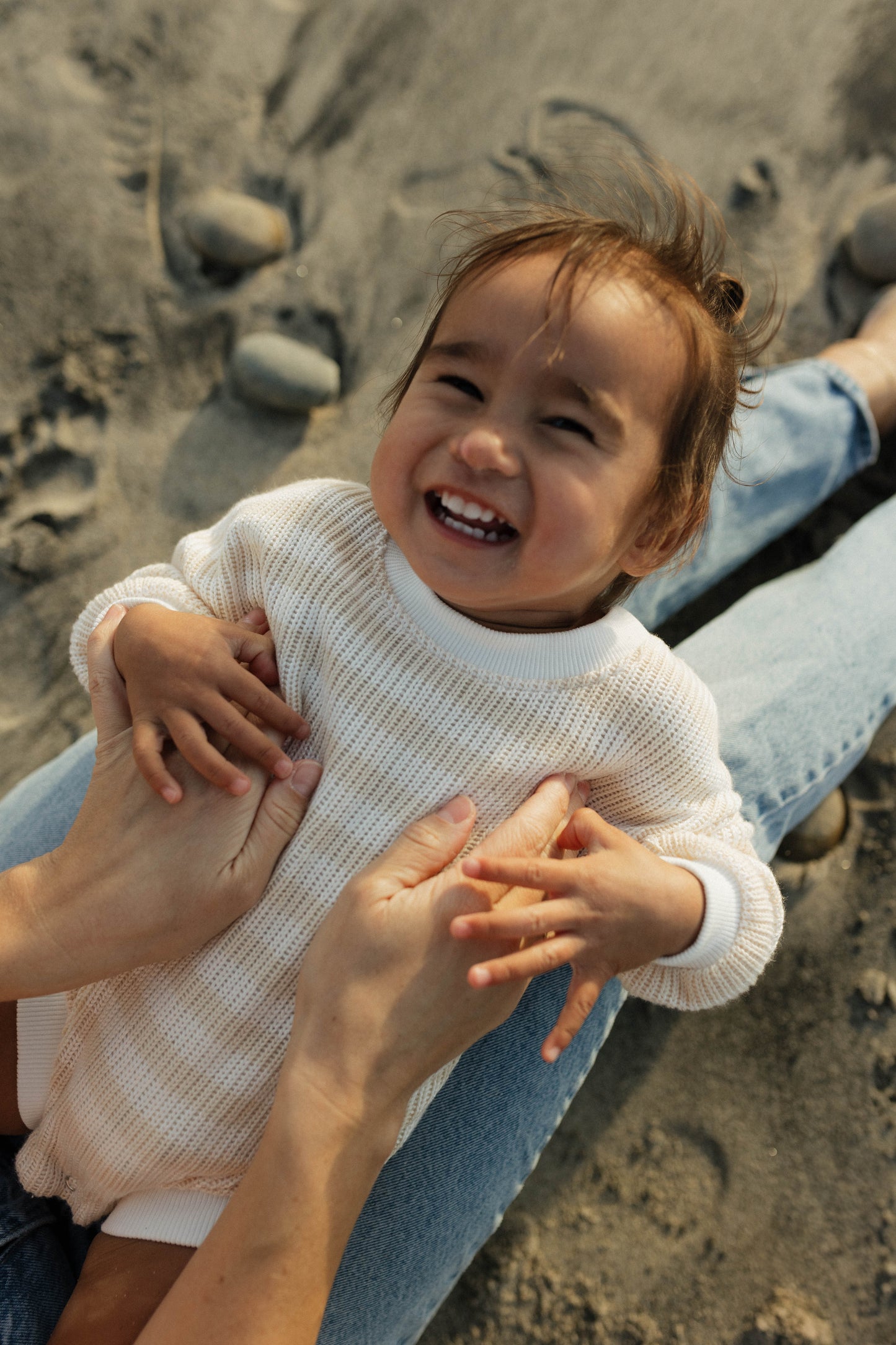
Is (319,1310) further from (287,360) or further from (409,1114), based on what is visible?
(287,360)

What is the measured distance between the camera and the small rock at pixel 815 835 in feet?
7.16

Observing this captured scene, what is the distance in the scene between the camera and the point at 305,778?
1436mm

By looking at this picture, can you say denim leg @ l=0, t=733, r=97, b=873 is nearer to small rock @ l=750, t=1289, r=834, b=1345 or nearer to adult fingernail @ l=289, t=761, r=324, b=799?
adult fingernail @ l=289, t=761, r=324, b=799

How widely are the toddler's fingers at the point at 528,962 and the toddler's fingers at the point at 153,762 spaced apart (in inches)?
20.4

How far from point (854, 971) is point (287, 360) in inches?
83.6

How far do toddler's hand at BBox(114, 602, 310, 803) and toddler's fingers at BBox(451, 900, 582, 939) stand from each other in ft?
1.30

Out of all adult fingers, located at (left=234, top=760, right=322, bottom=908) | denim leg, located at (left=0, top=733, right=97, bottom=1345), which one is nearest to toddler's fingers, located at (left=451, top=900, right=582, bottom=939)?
adult fingers, located at (left=234, top=760, right=322, bottom=908)

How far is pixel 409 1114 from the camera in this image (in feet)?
4.66

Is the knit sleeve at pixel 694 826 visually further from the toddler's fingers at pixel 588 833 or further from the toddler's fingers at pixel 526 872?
the toddler's fingers at pixel 526 872

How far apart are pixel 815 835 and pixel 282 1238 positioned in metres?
1.56

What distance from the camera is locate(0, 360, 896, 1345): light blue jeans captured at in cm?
147

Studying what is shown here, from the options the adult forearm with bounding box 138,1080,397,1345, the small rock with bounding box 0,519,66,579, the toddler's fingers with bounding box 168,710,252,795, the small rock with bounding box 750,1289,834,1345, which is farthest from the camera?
the small rock with bounding box 0,519,66,579

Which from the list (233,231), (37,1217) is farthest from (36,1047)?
(233,231)

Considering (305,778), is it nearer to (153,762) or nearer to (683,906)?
(153,762)
